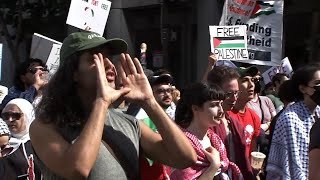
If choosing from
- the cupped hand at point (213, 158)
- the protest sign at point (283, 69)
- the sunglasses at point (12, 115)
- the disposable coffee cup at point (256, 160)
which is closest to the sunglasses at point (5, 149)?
the sunglasses at point (12, 115)

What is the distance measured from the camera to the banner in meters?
9.06

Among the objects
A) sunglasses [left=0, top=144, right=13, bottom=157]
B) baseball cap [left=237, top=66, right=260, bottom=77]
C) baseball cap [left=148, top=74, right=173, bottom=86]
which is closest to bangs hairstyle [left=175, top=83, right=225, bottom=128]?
baseball cap [left=148, top=74, right=173, bottom=86]

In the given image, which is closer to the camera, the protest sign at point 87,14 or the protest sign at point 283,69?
the protest sign at point 87,14

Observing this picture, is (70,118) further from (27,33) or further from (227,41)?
(27,33)

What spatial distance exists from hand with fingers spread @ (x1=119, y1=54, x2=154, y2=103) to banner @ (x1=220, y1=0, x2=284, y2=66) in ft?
19.6

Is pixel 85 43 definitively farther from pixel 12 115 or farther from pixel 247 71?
pixel 247 71

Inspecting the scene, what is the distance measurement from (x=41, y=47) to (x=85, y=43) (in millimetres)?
5834

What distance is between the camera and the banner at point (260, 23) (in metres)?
9.06

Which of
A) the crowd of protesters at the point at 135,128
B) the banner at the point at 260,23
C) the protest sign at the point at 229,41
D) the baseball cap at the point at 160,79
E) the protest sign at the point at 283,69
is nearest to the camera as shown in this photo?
the crowd of protesters at the point at 135,128

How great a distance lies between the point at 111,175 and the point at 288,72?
8.58 meters

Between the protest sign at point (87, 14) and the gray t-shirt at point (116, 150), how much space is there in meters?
5.19

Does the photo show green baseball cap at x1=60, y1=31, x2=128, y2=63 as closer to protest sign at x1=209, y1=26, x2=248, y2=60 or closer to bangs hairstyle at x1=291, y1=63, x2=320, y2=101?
bangs hairstyle at x1=291, y1=63, x2=320, y2=101

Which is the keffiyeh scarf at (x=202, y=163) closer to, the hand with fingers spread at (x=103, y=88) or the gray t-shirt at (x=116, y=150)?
the gray t-shirt at (x=116, y=150)

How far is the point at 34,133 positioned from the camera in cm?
295
